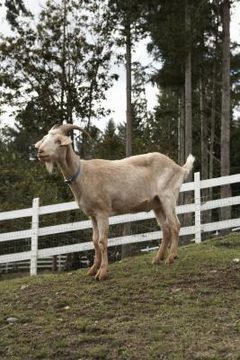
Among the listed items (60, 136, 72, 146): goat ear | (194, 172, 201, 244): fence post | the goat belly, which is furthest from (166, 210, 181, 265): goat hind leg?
(194, 172, 201, 244): fence post

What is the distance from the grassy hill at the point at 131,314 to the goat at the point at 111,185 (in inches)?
21.3

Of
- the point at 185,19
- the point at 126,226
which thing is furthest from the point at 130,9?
the point at 126,226

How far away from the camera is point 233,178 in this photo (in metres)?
12.1

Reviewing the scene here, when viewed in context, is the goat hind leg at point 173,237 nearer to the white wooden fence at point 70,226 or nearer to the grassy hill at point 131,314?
the grassy hill at point 131,314

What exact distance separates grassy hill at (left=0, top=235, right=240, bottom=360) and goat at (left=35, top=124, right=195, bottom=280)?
1.77 ft

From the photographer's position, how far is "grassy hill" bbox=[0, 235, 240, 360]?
5.39 metres

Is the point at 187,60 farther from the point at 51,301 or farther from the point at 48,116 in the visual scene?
the point at 51,301

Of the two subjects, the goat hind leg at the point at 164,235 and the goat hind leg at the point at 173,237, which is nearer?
the goat hind leg at the point at 173,237

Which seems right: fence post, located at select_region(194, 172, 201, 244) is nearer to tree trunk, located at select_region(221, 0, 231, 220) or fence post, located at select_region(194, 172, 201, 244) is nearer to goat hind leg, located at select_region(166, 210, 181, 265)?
goat hind leg, located at select_region(166, 210, 181, 265)

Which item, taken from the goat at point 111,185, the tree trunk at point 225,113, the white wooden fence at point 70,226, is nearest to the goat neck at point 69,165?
the goat at point 111,185

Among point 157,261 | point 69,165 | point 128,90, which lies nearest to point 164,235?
point 157,261

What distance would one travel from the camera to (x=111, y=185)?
8.22 meters

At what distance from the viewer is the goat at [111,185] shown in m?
7.98

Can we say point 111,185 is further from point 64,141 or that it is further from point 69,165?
point 64,141
